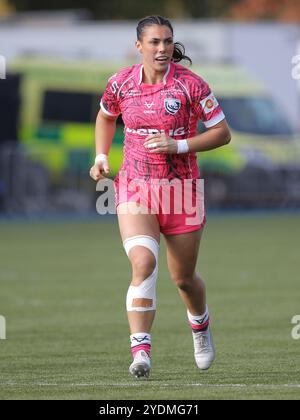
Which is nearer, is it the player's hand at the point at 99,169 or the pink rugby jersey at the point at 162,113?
the pink rugby jersey at the point at 162,113

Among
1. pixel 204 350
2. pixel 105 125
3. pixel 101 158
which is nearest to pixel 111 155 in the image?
pixel 105 125

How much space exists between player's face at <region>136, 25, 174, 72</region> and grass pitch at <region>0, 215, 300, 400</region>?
208 cm

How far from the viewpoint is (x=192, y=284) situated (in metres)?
9.32

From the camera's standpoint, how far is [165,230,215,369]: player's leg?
9.15m

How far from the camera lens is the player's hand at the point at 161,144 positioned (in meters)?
8.76

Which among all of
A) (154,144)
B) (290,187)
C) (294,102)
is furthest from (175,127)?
(294,102)

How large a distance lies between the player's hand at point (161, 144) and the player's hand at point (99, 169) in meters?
0.44

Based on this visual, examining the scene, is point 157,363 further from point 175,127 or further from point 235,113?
point 235,113

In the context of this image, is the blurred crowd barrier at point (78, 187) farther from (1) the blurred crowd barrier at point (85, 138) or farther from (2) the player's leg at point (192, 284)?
(2) the player's leg at point (192, 284)

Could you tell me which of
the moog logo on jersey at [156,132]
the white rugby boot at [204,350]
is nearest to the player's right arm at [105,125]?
the moog logo on jersey at [156,132]

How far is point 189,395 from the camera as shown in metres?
7.91

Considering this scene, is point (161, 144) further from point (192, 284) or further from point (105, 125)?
point (192, 284)

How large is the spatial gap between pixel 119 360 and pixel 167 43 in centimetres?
249

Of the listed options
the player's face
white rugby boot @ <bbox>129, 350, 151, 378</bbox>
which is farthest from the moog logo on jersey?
white rugby boot @ <bbox>129, 350, 151, 378</bbox>
